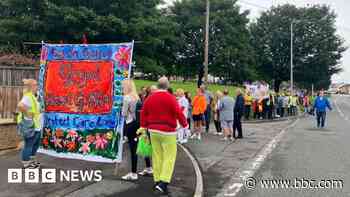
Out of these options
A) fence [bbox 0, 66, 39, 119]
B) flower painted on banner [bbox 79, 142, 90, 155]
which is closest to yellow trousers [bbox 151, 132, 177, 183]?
flower painted on banner [bbox 79, 142, 90, 155]

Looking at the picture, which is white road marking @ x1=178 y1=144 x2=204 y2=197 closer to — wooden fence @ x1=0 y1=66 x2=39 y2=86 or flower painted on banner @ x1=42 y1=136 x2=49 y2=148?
flower painted on banner @ x1=42 y1=136 x2=49 y2=148

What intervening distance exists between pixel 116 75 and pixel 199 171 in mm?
2498

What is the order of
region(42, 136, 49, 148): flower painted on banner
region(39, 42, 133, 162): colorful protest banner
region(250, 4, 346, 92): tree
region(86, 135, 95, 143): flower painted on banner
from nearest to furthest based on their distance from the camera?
region(39, 42, 133, 162): colorful protest banner
region(86, 135, 95, 143): flower painted on banner
region(42, 136, 49, 148): flower painted on banner
region(250, 4, 346, 92): tree

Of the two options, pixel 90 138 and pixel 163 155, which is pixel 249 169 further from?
pixel 90 138

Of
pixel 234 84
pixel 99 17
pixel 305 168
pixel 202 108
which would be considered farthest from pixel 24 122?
pixel 234 84

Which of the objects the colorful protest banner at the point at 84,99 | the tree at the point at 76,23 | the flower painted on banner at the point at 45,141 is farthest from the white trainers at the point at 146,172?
the tree at the point at 76,23

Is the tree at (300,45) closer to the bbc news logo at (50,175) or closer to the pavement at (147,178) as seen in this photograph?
the pavement at (147,178)

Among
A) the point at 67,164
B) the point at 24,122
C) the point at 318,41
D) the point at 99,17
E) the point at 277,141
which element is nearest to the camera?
the point at 24,122

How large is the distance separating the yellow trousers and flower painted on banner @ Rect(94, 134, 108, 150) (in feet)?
6.22

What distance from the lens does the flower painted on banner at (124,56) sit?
27.6ft

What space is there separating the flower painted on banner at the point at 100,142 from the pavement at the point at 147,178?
414 millimetres

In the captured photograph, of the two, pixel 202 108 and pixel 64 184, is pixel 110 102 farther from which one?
pixel 202 108

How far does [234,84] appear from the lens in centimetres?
4694

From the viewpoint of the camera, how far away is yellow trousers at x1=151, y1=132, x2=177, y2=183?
6672 mm
